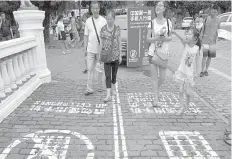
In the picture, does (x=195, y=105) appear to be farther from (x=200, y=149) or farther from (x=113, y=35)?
(x=113, y=35)

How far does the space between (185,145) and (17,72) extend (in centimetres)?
379

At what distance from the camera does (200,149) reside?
3.68 metres

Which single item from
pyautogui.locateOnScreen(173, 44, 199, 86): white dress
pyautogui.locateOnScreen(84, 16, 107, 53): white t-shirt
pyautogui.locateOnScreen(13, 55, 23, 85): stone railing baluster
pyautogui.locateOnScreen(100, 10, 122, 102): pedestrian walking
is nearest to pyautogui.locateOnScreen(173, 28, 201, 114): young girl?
pyautogui.locateOnScreen(173, 44, 199, 86): white dress

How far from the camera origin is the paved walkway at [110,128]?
361 cm

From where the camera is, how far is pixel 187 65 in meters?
4.62

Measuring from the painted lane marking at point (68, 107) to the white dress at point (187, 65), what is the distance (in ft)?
5.39

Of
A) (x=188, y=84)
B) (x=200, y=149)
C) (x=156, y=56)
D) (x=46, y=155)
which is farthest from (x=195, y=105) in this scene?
(x=46, y=155)

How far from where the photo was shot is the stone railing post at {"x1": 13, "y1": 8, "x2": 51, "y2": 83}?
6199 millimetres

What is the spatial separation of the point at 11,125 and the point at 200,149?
10.1 feet

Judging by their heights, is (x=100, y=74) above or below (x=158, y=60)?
below

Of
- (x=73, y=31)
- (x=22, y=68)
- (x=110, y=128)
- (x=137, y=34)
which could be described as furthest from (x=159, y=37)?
(x=73, y=31)

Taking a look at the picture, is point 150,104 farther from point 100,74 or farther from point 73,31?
point 73,31

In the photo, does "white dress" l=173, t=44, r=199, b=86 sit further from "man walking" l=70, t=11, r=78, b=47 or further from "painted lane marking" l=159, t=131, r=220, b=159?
"man walking" l=70, t=11, r=78, b=47

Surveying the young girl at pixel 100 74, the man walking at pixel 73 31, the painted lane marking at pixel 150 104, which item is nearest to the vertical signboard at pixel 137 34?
the young girl at pixel 100 74
